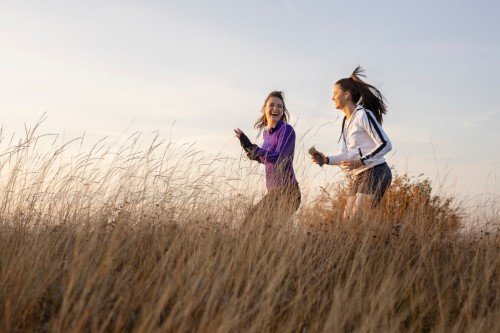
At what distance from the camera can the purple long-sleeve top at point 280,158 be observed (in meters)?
5.71

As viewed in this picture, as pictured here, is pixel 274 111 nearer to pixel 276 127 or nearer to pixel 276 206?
pixel 276 127

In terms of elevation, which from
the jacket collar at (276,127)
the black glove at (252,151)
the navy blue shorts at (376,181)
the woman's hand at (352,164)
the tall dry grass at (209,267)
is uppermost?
the jacket collar at (276,127)

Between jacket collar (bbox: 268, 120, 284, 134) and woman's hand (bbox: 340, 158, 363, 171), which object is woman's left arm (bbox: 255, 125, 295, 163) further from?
woman's hand (bbox: 340, 158, 363, 171)

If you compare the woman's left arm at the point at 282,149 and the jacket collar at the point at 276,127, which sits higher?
the jacket collar at the point at 276,127

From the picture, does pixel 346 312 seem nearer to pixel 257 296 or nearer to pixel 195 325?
pixel 257 296

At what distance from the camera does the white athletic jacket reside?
5180 millimetres

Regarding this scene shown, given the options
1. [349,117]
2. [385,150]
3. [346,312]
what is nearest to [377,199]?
[385,150]

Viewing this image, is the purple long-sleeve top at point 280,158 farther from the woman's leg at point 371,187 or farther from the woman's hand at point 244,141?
the woman's leg at point 371,187

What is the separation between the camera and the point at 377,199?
5137 mm

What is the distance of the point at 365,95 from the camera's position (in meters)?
5.66

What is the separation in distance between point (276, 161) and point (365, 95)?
1.16 metres

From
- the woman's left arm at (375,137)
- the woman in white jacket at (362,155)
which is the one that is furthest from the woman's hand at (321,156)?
the woman's left arm at (375,137)

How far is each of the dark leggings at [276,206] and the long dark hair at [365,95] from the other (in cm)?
114

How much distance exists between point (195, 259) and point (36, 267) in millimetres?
1054
